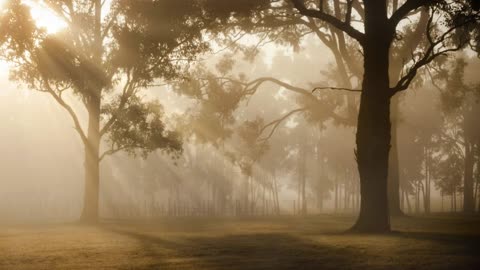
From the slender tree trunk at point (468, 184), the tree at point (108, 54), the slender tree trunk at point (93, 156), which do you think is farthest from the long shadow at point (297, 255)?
the slender tree trunk at point (468, 184)

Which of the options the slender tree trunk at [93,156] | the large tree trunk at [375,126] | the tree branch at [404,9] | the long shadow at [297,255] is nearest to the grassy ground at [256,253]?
the long shadow at [297,255]

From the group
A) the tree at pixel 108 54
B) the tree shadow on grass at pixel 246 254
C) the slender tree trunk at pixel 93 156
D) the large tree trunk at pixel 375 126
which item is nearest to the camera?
the tree shadow on grass at pixel 246 254

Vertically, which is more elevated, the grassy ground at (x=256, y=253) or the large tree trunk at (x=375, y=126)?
the large tree trunk at (x=375, y=126)

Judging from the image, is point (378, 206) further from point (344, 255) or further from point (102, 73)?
point (102, 73)

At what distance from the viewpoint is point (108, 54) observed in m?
36.0

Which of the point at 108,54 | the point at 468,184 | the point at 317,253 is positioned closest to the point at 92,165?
the point at 108,54

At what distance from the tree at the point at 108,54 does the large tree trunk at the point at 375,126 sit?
25.1ft

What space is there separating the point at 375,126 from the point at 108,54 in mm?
17305

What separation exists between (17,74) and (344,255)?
2542 cm

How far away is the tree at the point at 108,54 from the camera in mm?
28812

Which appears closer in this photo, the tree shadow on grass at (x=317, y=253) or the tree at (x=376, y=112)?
the tree shadow on grass at (x=317, y=253)

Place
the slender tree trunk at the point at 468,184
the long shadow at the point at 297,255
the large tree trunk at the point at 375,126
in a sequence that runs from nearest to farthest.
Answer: the long shadow at the point at 297,255, the large tree trunk at the point at 375,126, the slender tree trunk at the point at 468,184

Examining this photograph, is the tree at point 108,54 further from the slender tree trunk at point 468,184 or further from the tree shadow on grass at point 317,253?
the slender tree trunk at point 468,184

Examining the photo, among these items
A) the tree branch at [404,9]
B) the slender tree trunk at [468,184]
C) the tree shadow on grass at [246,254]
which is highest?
the tree branch at [404,9]
